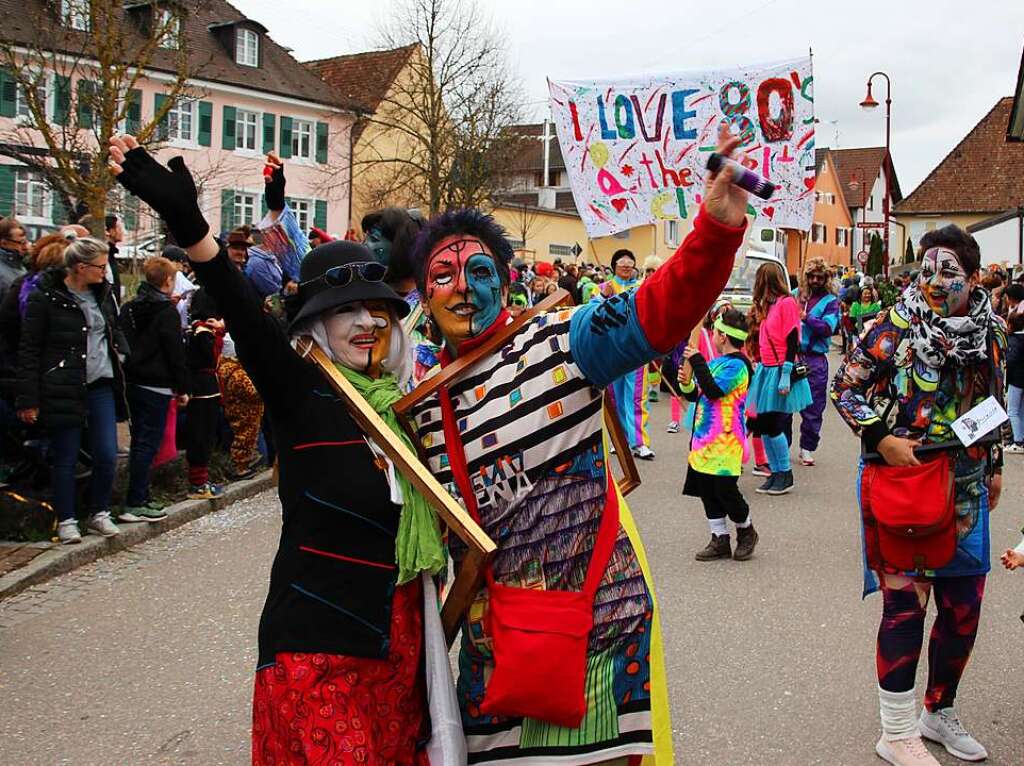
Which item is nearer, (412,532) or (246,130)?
(412,532)

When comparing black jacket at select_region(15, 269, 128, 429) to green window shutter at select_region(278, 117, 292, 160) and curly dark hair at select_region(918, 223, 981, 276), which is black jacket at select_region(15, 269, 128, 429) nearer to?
curly dark hair at select_region(918, 223, 981, 276)

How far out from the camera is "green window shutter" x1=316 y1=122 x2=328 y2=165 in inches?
1565

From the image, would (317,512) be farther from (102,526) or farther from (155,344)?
(155,344)

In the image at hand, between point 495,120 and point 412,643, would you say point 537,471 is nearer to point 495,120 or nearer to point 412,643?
point 412,643

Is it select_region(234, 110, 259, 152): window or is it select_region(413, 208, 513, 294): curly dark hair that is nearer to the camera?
select_region(413, 208, 513, 294): curly dark hair

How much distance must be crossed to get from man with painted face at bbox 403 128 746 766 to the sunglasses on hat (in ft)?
0.71

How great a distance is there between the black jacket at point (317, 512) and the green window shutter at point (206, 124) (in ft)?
117

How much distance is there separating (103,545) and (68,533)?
22cm

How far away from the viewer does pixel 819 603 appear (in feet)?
18.9

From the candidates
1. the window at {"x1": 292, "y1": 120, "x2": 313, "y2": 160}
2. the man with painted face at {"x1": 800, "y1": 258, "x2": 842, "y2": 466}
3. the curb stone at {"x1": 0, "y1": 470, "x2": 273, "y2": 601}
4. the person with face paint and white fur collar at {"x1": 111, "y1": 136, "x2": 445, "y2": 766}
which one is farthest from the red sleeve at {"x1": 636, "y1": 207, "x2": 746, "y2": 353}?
the window at {"x1": 292, "y1": 120, "x2": 313, "y2": 160}

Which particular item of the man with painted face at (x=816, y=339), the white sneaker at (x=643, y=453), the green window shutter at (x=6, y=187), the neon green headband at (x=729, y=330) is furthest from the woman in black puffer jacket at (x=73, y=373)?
the green window shutter at (x=6, y=187)

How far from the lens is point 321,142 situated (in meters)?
39.8

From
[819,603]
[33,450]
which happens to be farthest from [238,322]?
[33,450]

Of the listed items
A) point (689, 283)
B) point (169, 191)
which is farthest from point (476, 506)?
point (169, 191)
